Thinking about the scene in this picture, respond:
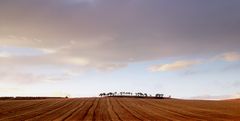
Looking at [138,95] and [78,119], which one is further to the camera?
[138,95]

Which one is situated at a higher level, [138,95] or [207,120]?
[138,95]

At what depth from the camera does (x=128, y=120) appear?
2081 centimetres

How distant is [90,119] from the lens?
21.3m

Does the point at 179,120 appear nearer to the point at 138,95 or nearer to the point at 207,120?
the point at 207,120

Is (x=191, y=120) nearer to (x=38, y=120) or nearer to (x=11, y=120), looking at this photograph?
(x=38, y=120)

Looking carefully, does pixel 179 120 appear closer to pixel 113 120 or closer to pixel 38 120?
pixel 113 120

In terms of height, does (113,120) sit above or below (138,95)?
below

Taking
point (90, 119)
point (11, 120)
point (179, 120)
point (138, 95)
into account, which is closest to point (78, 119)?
point (90, 119)

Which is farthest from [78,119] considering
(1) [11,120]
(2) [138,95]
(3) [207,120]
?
(2) [138,95]

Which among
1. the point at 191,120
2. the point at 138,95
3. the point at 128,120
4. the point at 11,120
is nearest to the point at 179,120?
the point at 191,120

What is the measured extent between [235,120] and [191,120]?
2023mm

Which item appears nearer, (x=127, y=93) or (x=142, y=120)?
(x=142, y=120)

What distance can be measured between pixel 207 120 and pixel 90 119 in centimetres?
561

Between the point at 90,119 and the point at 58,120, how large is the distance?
62.6 inches
